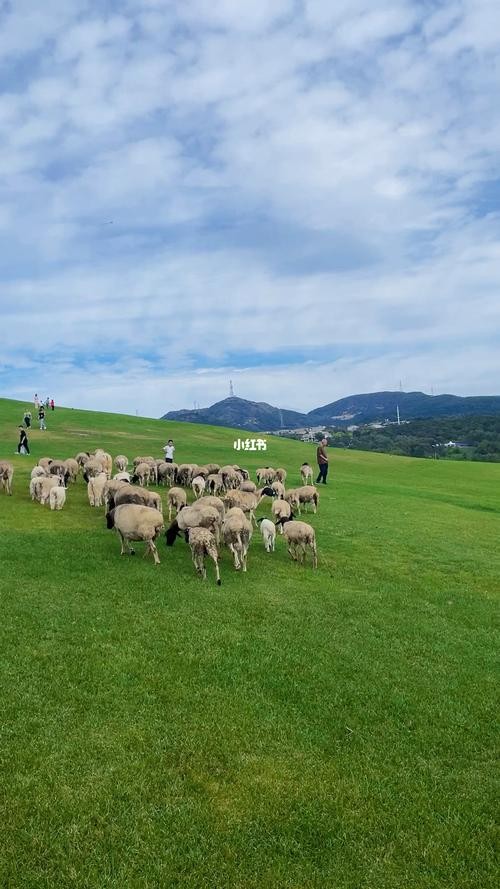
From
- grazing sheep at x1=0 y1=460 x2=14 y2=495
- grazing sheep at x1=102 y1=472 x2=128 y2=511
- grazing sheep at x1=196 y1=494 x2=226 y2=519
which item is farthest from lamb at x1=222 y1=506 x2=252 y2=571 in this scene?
grazing sheep at x1=0 y1=460 x2=14 y2=495

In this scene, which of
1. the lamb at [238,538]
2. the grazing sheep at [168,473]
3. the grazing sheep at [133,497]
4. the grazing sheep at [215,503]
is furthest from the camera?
the grazing sheep at [168,473]

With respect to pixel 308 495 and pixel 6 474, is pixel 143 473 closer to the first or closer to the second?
pixel 6 474

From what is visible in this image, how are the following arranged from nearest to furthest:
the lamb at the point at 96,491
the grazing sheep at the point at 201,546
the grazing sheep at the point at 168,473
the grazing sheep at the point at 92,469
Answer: the grazing sheep at the point at 201,546 < the lamb at the point at 96,491 < the grazing sheep at the point at 92,469 < the grazing sheep at the point at 168,473

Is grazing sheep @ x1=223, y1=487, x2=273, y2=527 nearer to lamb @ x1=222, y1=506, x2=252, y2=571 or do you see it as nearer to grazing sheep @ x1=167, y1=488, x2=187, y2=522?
grazing sheep @ x1=167, y1=488, x2=187, y2=522

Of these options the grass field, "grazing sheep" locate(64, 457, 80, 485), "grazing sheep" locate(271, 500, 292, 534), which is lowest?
the grass field

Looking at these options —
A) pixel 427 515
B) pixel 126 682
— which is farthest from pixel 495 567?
pixel 126 682

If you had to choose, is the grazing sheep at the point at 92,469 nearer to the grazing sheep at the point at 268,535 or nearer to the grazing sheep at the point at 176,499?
the grazing sheep at the point at 176,499

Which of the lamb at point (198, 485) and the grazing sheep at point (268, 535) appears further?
the lamb at point (198, 485)

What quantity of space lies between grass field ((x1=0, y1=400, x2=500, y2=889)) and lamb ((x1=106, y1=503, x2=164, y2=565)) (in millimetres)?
581

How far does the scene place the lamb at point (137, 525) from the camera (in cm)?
1622

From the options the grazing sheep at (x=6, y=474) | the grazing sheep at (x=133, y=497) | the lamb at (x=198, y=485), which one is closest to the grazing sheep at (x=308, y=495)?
the lamb at (x=198, y=485)

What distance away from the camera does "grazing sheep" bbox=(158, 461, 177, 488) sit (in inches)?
1151

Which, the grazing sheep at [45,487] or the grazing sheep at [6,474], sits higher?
the grazing sheep at [6,474]

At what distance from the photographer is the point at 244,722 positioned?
8570 mm
